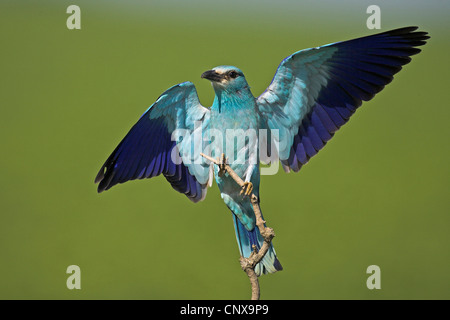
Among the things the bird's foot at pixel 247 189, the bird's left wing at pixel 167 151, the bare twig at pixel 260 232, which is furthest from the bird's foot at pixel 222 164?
the bird's left wing at pixel 167 151

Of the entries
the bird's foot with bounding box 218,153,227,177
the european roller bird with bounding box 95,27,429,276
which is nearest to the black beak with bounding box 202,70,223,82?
the european roller bird with bounding box 95,27,429,276

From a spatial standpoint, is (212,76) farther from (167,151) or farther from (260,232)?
(260,232)

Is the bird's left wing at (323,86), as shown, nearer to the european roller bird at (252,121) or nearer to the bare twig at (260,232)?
the european roller bird at (252,121)

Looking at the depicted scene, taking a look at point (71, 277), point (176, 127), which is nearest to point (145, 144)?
point (176, 127)

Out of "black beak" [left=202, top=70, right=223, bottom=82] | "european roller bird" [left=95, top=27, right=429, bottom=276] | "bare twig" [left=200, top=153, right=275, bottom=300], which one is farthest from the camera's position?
"european roller bird" [left=95, top=27, right=429, bottom=276]

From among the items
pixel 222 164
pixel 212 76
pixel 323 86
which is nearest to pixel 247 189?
pixel 222 164

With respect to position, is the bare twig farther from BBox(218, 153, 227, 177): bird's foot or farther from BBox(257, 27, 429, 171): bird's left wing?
BBox(257, 27, 429, 171): bird's left wing

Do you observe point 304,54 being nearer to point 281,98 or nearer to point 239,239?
point 281,98
